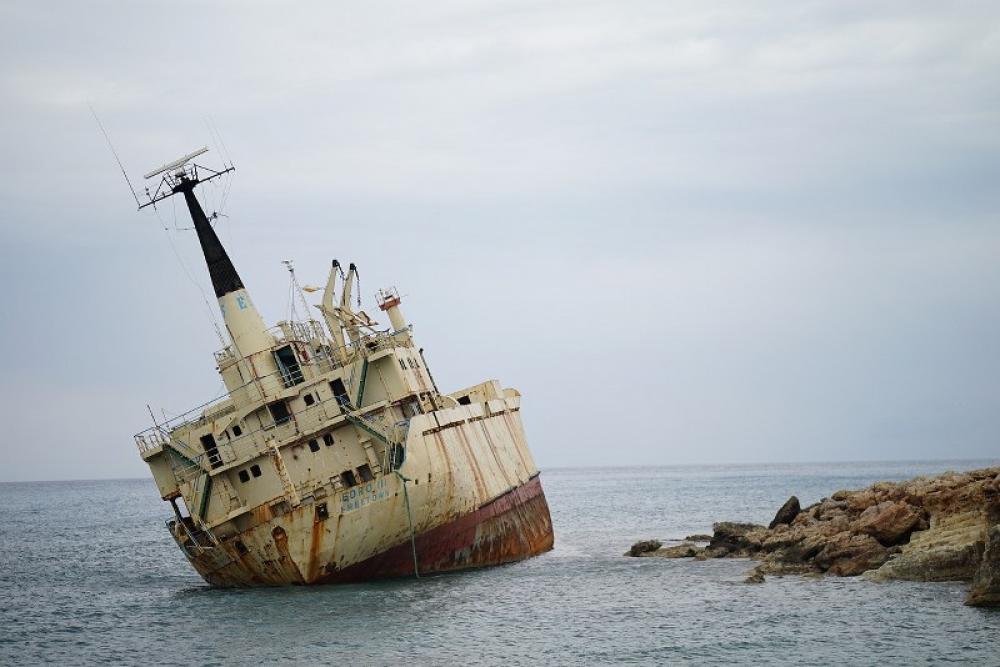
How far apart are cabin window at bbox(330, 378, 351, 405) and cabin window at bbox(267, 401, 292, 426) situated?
50.7 inches

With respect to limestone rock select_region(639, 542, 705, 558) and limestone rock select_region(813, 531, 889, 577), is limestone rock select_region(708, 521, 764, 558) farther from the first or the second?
Answer: limestone rock select_region(813, 531, 889, 577)

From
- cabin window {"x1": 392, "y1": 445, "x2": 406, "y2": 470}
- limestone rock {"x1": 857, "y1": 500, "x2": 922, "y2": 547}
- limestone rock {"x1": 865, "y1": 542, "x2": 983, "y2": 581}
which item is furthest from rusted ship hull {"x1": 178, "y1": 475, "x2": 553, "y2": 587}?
limestone rock {"x1": 865, "y1": 542, "x2": 983, "y2": 581}

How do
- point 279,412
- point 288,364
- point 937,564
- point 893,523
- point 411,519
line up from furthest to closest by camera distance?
point 288,364 → point 279,412 → point 893,523 → point 411,519 → point 937,564

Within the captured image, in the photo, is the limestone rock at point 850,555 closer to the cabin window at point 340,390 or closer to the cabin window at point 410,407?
the cabin window at point 410,407

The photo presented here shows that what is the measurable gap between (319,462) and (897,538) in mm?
14715

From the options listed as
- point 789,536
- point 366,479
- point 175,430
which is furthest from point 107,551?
point 789,536

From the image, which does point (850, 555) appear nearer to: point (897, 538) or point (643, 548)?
point (897, 538)

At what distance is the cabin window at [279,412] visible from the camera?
27484 mm

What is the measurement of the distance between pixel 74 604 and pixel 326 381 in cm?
898

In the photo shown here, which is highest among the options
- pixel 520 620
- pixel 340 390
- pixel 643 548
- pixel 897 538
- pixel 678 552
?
pixel 340 390

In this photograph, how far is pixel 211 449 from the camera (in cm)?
2698

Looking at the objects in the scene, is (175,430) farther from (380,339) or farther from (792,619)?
(792,619)

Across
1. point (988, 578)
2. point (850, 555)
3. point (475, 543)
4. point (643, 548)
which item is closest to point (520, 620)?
point (475, 543)

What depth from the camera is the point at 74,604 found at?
93.3 feet
